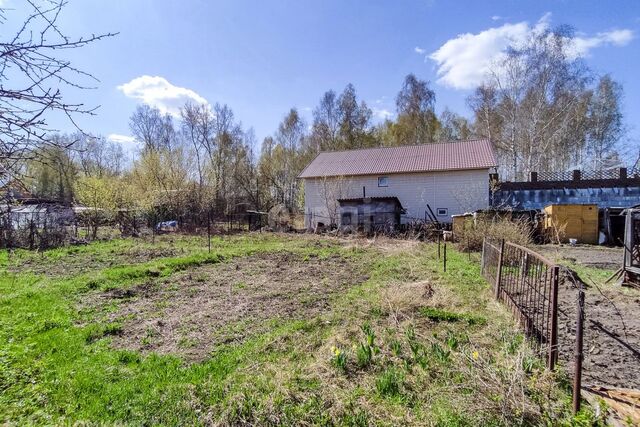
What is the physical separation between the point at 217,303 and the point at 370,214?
683 inches

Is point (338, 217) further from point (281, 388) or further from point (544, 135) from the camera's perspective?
point (281, 388)

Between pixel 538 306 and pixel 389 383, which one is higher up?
pixel 538 306

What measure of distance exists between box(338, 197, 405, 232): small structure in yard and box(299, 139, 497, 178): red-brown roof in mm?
3378

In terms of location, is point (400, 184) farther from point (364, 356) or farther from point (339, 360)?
point (339, 360)

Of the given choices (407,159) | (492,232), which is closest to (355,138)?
(407,159)

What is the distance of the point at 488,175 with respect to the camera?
22609 mm

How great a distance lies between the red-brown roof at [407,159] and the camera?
76.9 ft

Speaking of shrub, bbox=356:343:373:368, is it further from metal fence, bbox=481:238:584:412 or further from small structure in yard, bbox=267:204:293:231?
small structure in yard, bbox=267:204:293:231

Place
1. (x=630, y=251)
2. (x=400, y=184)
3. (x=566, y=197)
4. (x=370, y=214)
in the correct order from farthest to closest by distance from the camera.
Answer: (x=400, y=184)
(x=370, y=214)
(x=566, y=197)
(x=630, y=251)

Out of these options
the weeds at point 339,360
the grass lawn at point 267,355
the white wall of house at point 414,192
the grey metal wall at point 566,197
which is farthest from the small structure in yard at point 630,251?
the white wall of house at point 414,192

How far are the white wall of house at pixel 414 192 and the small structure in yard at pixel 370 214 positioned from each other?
59.4 inches

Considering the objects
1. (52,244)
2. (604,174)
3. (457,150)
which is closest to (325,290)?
(52,244)

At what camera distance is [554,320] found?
347 centimetres

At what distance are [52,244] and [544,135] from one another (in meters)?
32.4
